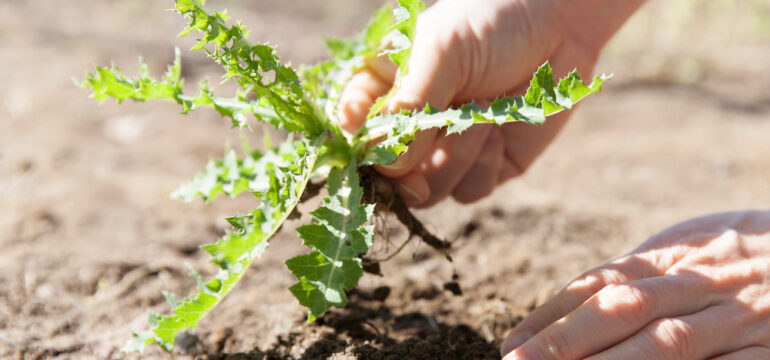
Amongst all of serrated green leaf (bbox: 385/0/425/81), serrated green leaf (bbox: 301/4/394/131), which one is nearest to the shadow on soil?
serrated green leaf (bbox: 301/4/394/131)

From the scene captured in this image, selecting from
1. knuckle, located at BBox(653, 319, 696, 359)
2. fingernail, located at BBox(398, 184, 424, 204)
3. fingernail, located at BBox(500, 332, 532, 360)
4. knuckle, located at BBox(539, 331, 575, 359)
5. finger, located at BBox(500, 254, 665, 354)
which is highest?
fingernail, located at BBox(398, 184, 424, 204)

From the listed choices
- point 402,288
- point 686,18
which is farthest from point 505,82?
point 686,18

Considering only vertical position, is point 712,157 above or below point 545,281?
above

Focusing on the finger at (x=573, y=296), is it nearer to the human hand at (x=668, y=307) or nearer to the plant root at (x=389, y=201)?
Result: the human hand at (x=668, y=307)

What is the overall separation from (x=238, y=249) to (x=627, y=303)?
1.06 meters

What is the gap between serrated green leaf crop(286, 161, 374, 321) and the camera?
4.98 feet

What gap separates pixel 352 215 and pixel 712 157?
3554mm

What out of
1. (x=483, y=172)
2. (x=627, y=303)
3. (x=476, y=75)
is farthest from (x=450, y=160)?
(x=627, y=303)

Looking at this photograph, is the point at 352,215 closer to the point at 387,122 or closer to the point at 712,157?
the point at 387,122

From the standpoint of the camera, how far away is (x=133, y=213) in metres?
3.15

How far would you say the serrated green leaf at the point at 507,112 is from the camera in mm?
1510

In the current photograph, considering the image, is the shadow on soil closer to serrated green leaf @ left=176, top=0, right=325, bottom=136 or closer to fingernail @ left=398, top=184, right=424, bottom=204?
fingernail @ left=398, top=184, right=424, bottom=204

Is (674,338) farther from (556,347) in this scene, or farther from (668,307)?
(556,347)

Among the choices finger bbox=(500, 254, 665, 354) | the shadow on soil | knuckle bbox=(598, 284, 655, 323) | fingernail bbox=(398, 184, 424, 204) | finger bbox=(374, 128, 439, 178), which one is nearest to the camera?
knuckle bbox=(598, 284, 655, 323)
